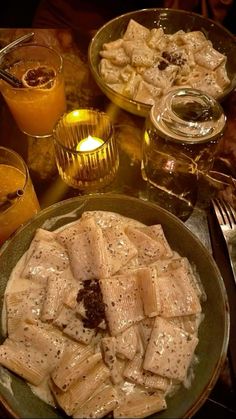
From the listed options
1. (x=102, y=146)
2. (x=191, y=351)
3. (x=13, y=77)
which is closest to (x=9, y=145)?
(x=13, y=77)

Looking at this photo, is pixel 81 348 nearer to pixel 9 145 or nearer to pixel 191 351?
pixel 191 351

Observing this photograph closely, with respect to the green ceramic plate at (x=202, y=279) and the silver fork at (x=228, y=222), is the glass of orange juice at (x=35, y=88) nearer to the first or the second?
the green ceramic plate at (x=202, y=279)

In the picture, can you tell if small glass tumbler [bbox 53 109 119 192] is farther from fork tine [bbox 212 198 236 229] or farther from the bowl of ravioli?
fork tine [bbox 212 198 236 229]

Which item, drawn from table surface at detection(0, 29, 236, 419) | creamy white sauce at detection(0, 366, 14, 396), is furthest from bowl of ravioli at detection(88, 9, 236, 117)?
creamy white sauce at detection(0, 366, 14, 396)

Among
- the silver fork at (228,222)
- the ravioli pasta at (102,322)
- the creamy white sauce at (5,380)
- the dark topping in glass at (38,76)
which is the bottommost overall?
the creamy white sauce at (5,380)

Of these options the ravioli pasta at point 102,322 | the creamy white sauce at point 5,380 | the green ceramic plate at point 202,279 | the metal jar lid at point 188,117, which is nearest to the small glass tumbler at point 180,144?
the metal jar lid at point 188,117

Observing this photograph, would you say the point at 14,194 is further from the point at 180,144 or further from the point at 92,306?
the point at 180,144
